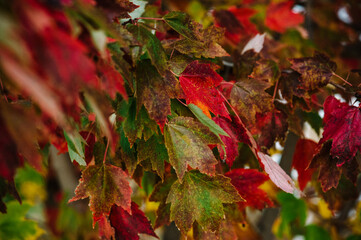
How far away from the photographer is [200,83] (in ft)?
2.05

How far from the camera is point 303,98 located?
84 cm

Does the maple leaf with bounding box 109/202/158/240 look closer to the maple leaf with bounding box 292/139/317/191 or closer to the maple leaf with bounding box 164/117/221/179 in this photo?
the maple leaf with bounding box 164/117/221/179

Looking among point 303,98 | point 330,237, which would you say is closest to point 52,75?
point 303,98

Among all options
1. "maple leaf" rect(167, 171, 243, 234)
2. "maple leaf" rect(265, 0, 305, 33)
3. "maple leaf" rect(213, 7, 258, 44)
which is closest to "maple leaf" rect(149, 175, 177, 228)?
"maple leaf" rect(167, 171, 243, 234)

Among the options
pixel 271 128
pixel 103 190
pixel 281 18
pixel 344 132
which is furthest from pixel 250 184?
pixel 281 18

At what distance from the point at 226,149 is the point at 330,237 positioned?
1.77 m

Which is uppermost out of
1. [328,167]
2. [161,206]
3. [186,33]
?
[186,33]

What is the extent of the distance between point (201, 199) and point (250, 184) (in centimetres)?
25

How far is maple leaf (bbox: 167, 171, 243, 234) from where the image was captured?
61cm

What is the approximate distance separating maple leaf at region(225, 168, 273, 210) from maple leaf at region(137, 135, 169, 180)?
A: 0.76 feet

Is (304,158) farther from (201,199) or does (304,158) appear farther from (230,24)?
(230,24)

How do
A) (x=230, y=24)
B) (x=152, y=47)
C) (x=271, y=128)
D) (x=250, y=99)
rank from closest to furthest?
(x=152, y=47) → (x=250, y=99) → (x=271, y=128) → (x=230, y=24)

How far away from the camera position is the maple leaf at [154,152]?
0.64 metres

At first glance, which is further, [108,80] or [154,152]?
[154,152]
